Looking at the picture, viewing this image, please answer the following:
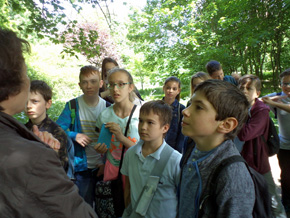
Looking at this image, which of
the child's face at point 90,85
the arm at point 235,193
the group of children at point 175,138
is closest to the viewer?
the arm at point 235,193

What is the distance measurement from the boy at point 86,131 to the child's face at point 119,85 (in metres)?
0.32

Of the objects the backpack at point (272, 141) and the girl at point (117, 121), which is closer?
the girl at point (117, 121)

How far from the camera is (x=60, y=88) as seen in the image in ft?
40.7

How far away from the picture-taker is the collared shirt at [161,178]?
1.88 metres

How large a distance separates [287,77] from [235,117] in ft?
6.59

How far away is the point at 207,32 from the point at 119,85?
946 centimetres

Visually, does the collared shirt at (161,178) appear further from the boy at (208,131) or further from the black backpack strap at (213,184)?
the black backpack strap at (213,184)

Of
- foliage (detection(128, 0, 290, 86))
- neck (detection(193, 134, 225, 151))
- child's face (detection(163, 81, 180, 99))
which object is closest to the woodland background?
foliage (detection(128, 0, 290, 86))

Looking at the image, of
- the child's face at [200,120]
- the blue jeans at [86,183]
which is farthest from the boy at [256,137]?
the blue jeans at [86,183]

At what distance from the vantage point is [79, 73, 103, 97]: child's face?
274 cm

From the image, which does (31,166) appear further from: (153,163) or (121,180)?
(121,180)

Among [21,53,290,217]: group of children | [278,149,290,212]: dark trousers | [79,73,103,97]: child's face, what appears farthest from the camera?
[278,149,290,212]: dark trousers

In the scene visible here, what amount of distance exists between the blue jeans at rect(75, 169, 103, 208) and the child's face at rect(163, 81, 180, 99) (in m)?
1.88

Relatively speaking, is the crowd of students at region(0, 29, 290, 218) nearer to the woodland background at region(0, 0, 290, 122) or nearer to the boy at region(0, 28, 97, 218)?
the boy at region(0, 28, 97, 218)
